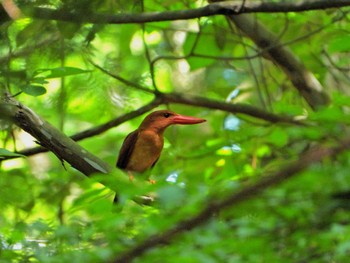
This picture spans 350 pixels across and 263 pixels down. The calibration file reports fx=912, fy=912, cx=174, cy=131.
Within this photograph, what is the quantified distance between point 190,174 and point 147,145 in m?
0.96

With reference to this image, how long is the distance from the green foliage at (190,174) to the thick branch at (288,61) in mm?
130

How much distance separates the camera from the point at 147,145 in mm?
4754

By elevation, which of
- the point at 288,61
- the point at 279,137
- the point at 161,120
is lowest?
the point at 279,137

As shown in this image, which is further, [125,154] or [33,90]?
[125,154]

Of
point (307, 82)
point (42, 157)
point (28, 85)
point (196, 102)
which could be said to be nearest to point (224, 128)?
point (196, 102)

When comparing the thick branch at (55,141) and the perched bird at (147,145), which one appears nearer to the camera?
the thick branch at (55,141)

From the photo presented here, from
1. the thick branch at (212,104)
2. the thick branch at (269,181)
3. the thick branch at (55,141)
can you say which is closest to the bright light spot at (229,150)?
the thick branch at (212,104)

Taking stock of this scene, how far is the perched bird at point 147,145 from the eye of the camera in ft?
15.6

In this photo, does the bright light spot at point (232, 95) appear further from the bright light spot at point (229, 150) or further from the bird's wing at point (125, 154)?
the bird's wing at point (125, 154)

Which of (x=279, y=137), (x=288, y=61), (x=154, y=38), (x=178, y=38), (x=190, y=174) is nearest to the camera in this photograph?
(x=190, y=174)

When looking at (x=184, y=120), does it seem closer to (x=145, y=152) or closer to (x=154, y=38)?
(x=145, y=152)

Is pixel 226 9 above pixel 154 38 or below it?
below

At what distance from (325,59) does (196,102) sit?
141 cm

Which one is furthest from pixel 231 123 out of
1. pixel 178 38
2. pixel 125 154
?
pixel 178 38
